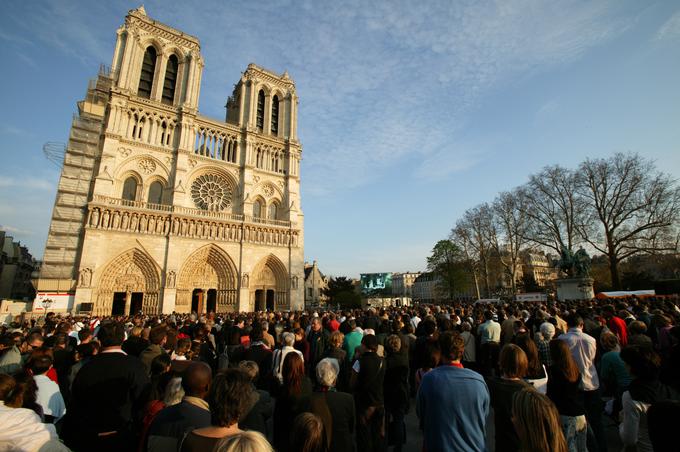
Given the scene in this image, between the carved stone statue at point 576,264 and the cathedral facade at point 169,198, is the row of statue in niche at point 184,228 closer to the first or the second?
the cathedral facade at point 169,198

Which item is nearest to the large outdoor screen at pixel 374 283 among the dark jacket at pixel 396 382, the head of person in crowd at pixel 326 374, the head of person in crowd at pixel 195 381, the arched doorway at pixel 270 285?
the arched doorway at pixel 270 285

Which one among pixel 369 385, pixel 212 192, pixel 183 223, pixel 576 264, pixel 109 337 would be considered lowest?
pixel 369 385

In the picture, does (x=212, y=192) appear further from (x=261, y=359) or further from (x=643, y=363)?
(x=643, y=363)

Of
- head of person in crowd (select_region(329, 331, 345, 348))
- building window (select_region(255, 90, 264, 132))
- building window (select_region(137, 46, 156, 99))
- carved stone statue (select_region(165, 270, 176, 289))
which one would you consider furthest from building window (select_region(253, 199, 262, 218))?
head of person in crowd (select_region(329, 331, 345, 348))

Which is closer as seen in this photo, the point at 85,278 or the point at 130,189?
the point at 85,278

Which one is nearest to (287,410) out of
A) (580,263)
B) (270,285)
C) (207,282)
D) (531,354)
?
(531,354)

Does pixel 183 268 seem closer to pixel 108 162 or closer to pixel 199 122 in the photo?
pixel 108 162

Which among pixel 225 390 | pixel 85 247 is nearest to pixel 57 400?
pixel 225 390

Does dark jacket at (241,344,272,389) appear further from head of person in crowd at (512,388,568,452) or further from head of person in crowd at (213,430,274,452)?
head of person in crowd at (512,388,568,452)

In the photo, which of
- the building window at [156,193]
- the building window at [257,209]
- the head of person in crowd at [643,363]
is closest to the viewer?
the head of person in crowd at [643,363]

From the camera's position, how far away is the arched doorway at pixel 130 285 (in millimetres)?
20094

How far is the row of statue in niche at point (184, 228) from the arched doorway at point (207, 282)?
136cm

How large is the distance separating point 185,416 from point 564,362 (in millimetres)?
3203

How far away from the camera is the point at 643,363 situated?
101 inches
